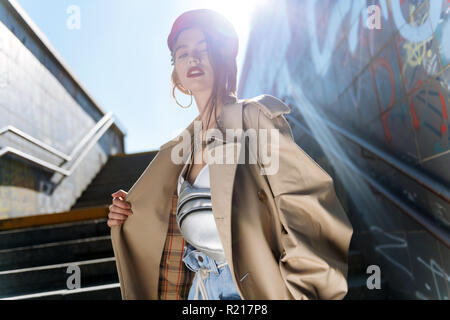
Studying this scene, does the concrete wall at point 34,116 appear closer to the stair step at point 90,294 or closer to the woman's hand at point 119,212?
the stair step at point 90,294

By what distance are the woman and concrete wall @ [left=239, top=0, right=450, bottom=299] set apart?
1.41 metres

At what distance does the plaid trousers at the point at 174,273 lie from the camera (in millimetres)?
1238

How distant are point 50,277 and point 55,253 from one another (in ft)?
1.12

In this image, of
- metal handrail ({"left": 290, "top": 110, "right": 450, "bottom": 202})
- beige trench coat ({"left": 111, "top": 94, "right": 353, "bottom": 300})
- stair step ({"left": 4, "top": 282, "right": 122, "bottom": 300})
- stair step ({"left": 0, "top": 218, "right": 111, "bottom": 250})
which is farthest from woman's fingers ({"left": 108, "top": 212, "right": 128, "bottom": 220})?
stair step ({"left": 0, "top": 218, "right": 111, "bottom": 250})

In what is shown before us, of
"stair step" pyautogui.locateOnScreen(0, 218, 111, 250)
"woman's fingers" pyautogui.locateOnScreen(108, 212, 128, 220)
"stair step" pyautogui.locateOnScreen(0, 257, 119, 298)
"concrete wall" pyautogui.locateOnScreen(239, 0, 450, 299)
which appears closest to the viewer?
"woman's fingers" pyautogui.locateOnScreen(108, 212, 128, 220)

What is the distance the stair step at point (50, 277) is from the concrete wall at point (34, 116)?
3.92ft

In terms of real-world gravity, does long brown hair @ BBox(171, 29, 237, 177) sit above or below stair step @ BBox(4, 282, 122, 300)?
above

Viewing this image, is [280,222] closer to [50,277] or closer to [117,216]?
[117,216]

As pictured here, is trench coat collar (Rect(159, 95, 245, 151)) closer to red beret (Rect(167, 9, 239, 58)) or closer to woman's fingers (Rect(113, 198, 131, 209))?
red beret (Rect(167, 9, 239, 58))

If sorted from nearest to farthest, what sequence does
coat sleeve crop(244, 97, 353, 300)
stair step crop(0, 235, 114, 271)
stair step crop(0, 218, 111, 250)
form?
coat sleeve crop(244, 97, 353, 300), stair step crop(0, 235, 114, 271), stair step crop(0, 218, 111, 250)

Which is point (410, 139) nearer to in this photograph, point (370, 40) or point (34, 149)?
point (370, 40)

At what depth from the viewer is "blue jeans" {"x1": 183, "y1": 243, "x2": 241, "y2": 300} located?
1.02 m

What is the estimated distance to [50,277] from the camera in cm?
273

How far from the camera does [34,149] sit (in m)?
4.45
